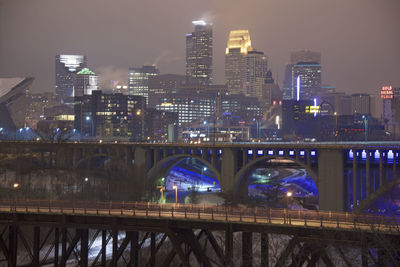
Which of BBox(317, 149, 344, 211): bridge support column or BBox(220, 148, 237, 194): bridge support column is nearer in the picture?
BBox(317, 149, 344, 211): bridge support column

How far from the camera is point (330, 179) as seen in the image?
257ft

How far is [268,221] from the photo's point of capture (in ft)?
138

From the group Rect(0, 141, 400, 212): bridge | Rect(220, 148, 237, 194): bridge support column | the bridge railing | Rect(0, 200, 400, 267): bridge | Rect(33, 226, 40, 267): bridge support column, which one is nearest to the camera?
Rect(0, 200, 400, 267): bridge

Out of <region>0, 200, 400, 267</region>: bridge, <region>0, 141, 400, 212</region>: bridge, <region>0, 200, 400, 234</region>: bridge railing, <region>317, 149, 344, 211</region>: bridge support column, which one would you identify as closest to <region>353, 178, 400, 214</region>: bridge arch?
<region>0, 141, 400, 212</region>: bridge

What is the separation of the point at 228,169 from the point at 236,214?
4560 centimetres

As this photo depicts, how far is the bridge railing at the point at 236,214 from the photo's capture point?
4075 cm

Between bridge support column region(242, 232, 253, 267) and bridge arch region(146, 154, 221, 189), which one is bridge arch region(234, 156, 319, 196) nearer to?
bridge arch region(146, 154, 221, 189)

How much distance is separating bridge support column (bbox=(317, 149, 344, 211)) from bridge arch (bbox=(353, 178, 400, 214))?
160 inches

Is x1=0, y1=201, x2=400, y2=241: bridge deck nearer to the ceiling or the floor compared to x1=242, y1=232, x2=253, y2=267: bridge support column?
nearer to the ceiling

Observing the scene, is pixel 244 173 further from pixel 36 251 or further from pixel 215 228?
pixel 36 251

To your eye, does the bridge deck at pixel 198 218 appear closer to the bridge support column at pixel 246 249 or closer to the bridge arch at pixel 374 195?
the bridge support column at pixel 246 249

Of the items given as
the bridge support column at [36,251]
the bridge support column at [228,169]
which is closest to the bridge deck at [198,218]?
the bridge support column at [36,251]

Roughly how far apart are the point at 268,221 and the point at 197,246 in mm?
6629

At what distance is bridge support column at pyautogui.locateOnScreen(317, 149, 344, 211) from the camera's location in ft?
255
